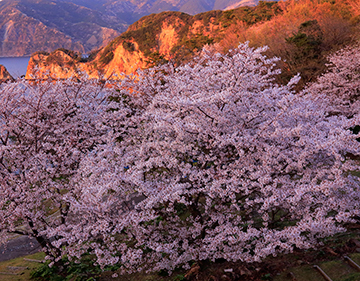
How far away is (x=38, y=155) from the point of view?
688 cm

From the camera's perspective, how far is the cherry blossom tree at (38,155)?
668 centimetres

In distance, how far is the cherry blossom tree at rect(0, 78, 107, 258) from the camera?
668 centimetres

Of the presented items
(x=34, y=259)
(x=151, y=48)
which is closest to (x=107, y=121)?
(x=34, y=259)

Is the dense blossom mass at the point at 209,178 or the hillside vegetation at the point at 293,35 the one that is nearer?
the dense blossom mass at the point at 209,178

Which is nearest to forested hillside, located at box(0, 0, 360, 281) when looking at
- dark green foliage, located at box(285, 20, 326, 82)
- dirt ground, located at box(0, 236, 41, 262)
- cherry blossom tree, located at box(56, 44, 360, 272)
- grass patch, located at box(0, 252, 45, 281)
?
cherry blossom tree, located at box(56, 44, 360, 272)

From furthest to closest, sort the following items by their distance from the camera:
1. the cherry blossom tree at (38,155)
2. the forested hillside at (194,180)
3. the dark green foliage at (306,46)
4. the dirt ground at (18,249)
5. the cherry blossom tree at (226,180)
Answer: the dark green foliage at (306,46)
the dirt ground at (18,249)
the cherry blossom tree at (38,155)
the forested hillside at (194,180)
the cherry blossom tree at (226,180)

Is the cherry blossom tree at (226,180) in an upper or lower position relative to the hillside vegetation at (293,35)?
lower

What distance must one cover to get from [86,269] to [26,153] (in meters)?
4.25

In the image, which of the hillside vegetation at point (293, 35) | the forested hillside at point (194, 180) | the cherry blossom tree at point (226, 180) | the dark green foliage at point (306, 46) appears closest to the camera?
the cherry blossom tree at point (226, 180)

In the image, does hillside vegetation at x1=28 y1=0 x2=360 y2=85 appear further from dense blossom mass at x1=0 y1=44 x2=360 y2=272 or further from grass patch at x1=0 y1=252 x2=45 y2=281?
grass patch at x1=0 y1=252 x2=45 y2=281

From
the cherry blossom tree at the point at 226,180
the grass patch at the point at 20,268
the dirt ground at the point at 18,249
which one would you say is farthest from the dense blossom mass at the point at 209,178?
the dirt ground at the point at 18,249

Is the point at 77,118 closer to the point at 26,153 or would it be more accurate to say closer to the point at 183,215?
the point at 26,153

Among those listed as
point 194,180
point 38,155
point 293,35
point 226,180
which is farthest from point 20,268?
point 293,35

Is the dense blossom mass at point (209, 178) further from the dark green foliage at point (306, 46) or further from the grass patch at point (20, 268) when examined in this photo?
the dark green foliage at point (306, 46)
